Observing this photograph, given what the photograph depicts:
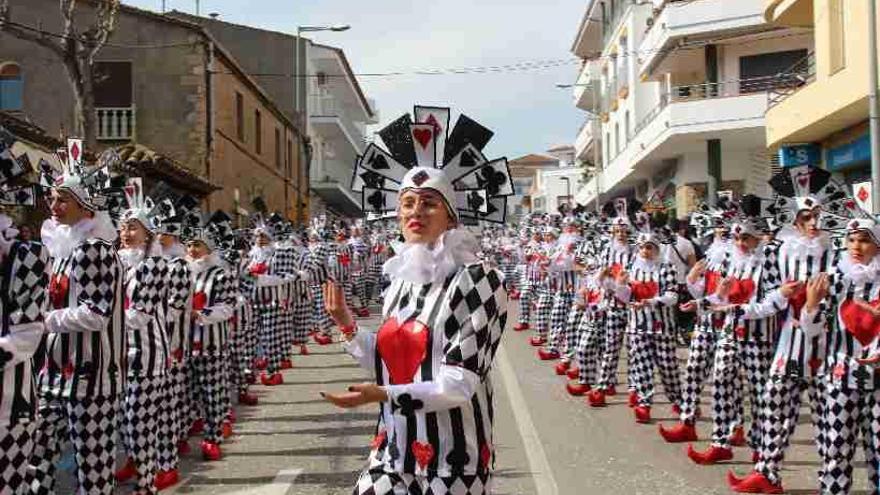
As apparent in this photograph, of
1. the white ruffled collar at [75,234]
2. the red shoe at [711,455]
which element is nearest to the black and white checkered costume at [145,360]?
the white ruffled collar at [75,234]

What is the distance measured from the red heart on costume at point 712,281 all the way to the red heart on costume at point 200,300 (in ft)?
15.4

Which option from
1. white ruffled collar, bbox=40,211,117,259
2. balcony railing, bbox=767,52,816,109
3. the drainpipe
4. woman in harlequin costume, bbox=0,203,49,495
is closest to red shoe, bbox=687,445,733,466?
white ruffled collar, bbox=40,211,117,259

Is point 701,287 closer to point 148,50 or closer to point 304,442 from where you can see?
point 304,442

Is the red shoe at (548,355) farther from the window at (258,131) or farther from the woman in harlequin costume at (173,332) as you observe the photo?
the window at (258,131)

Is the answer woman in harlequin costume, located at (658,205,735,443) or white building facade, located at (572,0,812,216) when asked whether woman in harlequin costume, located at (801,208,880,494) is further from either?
white building facade, located at (572,0,812,216)

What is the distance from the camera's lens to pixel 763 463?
795cm

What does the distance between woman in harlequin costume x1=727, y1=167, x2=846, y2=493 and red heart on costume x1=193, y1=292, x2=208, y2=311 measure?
16.4 feet

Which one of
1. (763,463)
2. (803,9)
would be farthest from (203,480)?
(803,9)

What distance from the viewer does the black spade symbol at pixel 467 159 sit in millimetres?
5387

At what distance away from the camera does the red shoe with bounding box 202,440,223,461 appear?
9.48 m

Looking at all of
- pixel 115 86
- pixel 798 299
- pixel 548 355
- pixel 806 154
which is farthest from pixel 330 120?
pixel 798 299

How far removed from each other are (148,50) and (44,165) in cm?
2486

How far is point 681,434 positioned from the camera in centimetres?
1001

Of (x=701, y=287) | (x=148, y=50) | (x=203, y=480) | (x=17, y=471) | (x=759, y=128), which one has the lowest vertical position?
(x=203, y=480)
